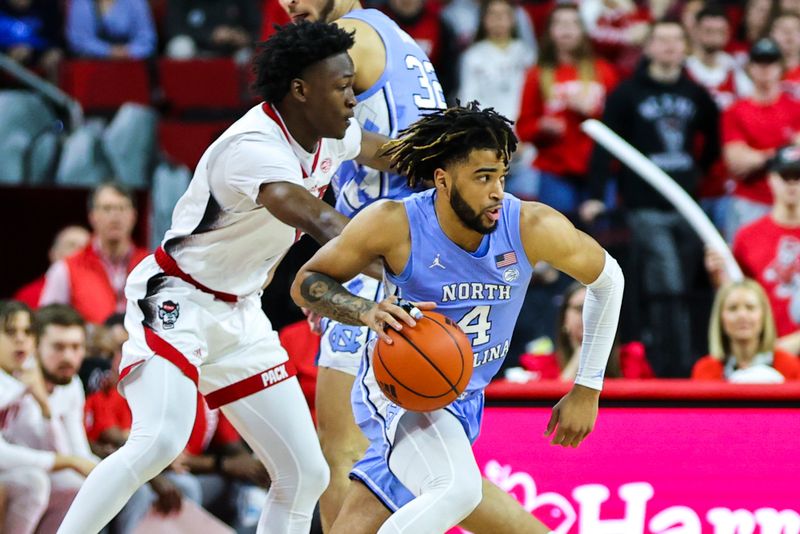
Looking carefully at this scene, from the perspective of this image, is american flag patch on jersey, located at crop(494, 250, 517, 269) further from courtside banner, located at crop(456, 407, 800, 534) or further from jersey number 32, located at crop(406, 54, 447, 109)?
courtside banner, located at crop(456, 407, 800, 534)

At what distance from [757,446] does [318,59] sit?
7.62 ft

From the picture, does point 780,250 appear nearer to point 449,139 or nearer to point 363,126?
point 363,126

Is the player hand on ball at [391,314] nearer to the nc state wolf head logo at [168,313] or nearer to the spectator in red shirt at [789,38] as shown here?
the nc state wolf head logo at [168,313]

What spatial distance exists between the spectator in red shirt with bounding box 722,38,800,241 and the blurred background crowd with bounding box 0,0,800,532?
13 millimetres

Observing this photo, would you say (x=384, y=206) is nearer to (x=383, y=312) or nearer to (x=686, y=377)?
(x=383, y=312)

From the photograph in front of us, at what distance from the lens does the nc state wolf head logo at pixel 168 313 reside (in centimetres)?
495

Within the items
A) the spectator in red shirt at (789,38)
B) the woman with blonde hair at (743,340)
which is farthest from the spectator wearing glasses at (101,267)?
the spectator in red shirt at (789,38)

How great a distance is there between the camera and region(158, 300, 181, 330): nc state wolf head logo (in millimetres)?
4945

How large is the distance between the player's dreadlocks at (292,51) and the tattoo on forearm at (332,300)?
762mm

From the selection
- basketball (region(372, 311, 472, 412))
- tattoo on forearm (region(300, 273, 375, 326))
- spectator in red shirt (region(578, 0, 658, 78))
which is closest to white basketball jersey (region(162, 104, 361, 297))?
tattoo on forearm (region(300, 273, 375, 326))

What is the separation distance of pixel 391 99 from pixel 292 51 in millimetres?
696

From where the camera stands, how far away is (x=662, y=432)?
5.73 metres

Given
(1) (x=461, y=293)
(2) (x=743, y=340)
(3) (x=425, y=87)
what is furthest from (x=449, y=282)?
(2) (x=743, y=340)

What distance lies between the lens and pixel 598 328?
187 inches
